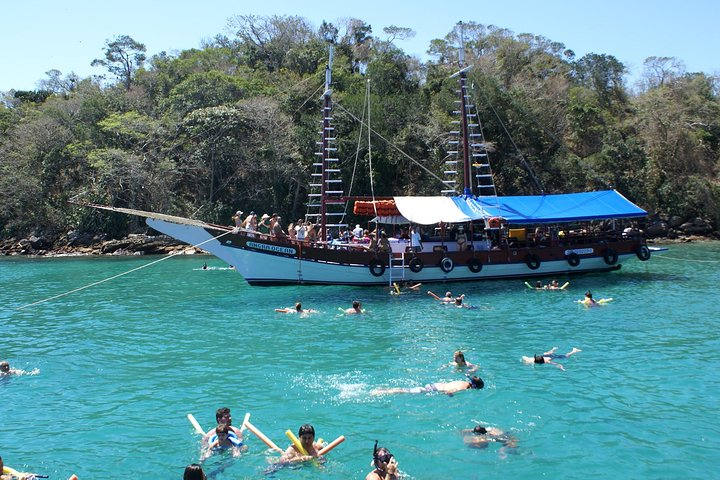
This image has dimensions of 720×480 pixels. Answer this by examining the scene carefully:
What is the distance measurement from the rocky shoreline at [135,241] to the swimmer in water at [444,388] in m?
36.7

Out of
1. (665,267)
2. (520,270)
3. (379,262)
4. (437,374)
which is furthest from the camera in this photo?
(665,267)

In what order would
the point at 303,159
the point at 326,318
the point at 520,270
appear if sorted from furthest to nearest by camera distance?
the point at 303,159 < the point at 520,270 < the point at 326,318

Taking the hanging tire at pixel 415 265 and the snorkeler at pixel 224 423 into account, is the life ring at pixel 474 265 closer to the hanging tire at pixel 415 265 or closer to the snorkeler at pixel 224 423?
the hanging tire at pixel 415 265

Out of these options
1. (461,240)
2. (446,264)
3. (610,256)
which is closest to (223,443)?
(446,264)

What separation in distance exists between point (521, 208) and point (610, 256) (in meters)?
5.16

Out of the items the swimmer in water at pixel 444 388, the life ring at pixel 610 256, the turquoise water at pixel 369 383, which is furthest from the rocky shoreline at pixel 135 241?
the swimmer in water at pixel 444 388

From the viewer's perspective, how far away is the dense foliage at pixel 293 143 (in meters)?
48.8

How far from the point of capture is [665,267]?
3259cm

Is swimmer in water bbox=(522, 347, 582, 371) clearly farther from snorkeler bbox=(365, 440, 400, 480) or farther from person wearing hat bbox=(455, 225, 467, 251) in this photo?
person wearing hat bbox=(455, 225, 467, 251)

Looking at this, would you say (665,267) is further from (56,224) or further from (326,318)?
(56,224)

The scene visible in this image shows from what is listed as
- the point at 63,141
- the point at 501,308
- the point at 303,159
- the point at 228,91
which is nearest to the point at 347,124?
the point at 303,159

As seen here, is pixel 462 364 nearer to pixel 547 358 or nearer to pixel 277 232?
pixel 547 358

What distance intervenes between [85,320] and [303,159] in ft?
100

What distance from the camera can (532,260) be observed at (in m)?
28.1
